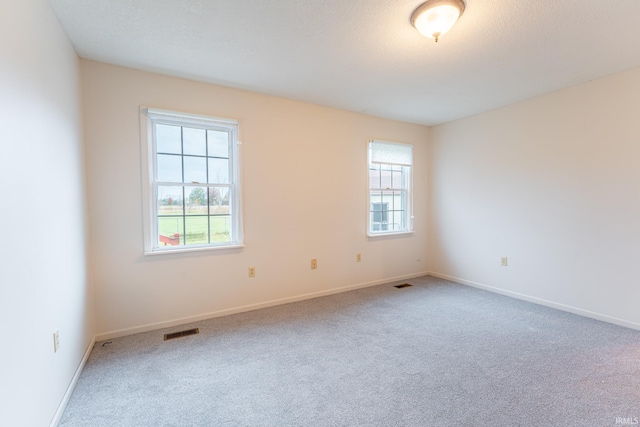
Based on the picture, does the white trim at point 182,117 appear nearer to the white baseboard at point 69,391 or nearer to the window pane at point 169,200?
A: the window pane at point 169,200

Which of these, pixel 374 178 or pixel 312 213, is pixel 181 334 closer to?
pixel 312 213

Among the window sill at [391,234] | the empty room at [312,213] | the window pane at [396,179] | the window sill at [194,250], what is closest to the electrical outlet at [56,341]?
the empty room at [312,213]

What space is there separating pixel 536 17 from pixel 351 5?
1237 mm

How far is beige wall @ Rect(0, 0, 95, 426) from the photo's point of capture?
1.23m

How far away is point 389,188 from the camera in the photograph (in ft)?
14.5

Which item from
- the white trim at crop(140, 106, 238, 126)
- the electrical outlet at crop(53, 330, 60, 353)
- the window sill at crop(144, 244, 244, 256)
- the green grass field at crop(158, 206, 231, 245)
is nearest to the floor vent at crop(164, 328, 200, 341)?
the window sill at crop(144, 244, 244, 256)

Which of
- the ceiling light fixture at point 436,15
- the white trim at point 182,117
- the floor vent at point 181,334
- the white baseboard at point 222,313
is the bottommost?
the floor vent at point 181,334

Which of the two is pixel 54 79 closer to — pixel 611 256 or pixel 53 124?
pixel 53 124

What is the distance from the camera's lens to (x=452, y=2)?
1736 mm

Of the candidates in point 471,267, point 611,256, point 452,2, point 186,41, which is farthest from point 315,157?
point 611,256

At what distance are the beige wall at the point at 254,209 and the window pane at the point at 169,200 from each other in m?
0.21

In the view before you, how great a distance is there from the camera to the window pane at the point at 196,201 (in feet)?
9.73

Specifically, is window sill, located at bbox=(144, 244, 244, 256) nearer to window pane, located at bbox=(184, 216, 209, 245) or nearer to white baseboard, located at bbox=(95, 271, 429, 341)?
window pane, located at bbox=(184, 216, 209, 245)

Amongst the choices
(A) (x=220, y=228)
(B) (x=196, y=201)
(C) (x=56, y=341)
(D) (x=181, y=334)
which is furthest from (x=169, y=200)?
(C) (x=56, y=341)
